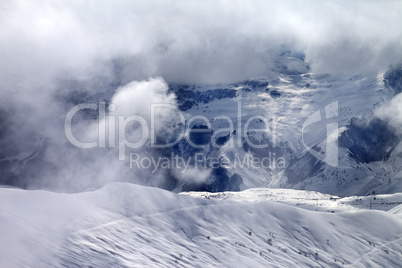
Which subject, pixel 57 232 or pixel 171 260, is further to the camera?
pixel 171 260

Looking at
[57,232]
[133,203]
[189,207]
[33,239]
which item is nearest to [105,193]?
[133,203]

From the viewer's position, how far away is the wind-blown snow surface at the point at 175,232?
73.2m

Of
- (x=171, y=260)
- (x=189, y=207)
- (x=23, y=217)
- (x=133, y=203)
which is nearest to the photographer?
(x=23, y=217)

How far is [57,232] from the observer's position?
77.7 meters

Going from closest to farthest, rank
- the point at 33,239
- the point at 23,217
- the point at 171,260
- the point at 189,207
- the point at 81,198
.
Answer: the point at 33,239 < the point at 23,217 < the point at 171,260 < the point at 81,198 < the point at 189,207

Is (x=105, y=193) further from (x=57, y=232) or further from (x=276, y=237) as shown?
(x=276, y=237)

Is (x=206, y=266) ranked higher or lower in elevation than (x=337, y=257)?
higher

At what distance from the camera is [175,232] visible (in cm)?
10031

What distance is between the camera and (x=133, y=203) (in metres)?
103

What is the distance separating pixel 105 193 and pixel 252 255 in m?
31.0

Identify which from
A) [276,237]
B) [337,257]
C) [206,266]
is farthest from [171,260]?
[337,257]

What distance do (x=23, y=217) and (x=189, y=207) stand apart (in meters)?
43.9

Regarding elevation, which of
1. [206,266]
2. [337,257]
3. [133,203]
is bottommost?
[337,257]

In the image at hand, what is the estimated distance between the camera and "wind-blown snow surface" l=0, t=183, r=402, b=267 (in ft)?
240
